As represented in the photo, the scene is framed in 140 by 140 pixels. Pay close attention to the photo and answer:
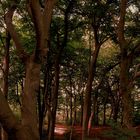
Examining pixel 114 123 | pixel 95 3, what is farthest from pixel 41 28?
pixel 95 3

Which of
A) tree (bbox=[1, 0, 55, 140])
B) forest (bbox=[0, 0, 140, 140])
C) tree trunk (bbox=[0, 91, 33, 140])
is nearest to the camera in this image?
tree trunk (bbox=[0, 91, 33, 140])

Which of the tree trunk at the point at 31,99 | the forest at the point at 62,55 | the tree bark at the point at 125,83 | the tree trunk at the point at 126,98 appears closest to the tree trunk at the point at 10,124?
the forest at the point at 62,55

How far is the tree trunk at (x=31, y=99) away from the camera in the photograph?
656cm

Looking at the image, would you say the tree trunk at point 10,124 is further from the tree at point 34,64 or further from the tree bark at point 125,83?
the tree bark at point 125,83

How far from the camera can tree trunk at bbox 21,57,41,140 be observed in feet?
21.5

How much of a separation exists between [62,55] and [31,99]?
16249 millimetres

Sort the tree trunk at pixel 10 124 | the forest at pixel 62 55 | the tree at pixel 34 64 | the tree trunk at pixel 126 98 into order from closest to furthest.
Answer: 1. the tree trunk at pixel 10 124
2. the tree at pixel 34 64
3. the forest at pixel 62 55
4. the tree trunk at pixel 126 98

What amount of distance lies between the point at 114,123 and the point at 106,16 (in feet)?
34.9

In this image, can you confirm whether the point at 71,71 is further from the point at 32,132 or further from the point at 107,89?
the point at 32,132

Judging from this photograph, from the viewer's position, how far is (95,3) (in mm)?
16391

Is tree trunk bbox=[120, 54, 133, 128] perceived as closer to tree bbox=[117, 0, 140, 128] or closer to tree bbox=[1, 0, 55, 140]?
tree bbox=[117, 0, 140, 128]

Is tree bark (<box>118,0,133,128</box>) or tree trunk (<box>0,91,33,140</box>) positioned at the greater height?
tree bark (<box>118,0,133,128</box>)

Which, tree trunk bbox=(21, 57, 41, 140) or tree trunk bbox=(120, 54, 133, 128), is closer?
tree trunk bbox=(21, 57, 41, 140)

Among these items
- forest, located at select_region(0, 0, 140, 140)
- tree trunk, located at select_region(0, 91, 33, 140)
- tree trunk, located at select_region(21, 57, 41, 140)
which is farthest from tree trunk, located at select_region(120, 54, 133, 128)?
tree trunk, located at select_region(0, 91, 33, 140)
